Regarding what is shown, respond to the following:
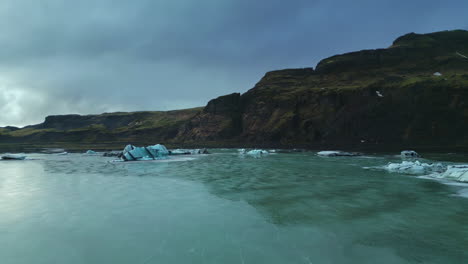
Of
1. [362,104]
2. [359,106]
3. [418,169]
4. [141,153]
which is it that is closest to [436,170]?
[418,169]

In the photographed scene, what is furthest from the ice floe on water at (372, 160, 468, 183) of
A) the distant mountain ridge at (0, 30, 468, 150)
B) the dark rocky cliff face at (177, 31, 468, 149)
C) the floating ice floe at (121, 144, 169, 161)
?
the dark rocky cliff face at (177, 31, 468, 149)

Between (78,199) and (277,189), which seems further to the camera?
(277,189)

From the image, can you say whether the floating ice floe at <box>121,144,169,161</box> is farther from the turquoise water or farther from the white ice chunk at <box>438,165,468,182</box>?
the white ice chunk at <box>438,165,468,182</box>

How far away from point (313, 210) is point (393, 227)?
13.0 feet

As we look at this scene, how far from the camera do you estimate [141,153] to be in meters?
51.3

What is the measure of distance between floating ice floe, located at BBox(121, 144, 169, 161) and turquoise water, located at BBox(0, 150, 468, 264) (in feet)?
92.0

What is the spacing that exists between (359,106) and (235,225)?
105293 mm

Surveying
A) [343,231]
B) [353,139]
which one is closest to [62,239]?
[343,231]

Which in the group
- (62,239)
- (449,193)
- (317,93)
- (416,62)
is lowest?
(449,193)

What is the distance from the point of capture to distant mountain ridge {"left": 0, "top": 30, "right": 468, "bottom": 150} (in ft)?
288

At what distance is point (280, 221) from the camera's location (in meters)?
12.8

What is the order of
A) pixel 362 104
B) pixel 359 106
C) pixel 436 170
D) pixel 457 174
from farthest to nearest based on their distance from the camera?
pixel 359 106 < pixel 362 104 < pixel 436 170 < pixel 457 174

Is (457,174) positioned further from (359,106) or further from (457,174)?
(359,106)

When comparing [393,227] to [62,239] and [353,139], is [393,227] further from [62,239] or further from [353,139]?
[353,139]
